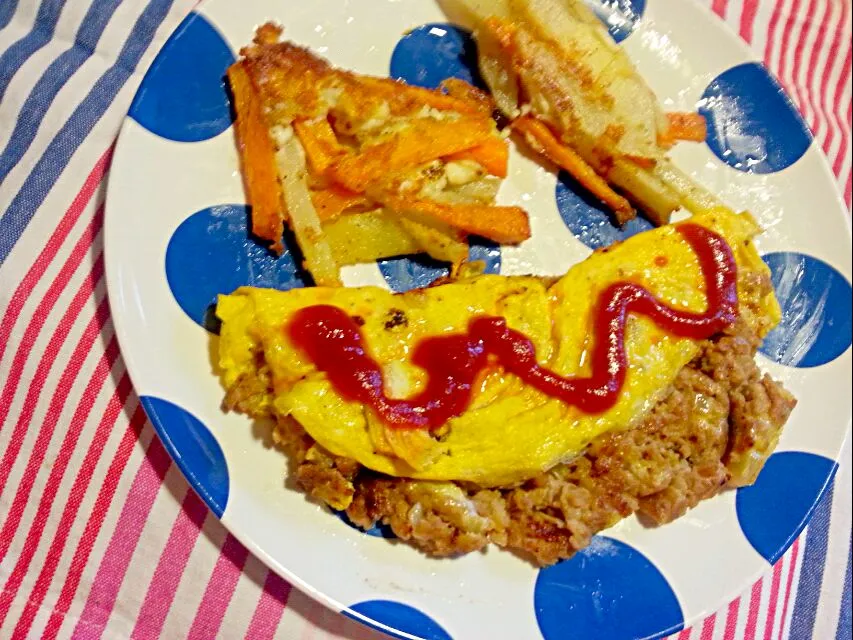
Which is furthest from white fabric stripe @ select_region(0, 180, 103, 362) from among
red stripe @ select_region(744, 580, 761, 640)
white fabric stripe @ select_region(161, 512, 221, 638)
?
red stripe @ select_region(744, 580, 761, 640)

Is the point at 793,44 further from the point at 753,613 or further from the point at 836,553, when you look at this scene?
the point at 753,613

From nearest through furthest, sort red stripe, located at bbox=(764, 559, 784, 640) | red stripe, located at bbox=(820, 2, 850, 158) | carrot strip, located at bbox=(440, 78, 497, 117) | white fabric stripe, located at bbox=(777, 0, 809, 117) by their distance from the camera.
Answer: carrot strip, located at bbox=(440, 78, 497, 117)
red stripe, located at bbox=(764, 559, 784, 640)
white fabric stripe, located at bbox=(777, 0, 809, 117)
red stripe, located at bbox=(820, 2, 850, 158)

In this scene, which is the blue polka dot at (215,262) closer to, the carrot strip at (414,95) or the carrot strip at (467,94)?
the carrot strip at (414,95)

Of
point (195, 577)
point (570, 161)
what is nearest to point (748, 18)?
point (570, 161)

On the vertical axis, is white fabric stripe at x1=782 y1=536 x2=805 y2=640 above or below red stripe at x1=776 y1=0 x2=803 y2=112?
below

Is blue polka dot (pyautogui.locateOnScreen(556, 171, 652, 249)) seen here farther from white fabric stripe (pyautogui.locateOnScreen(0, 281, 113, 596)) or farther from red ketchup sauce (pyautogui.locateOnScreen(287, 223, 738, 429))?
white fabric stripe (pyautogui.locateOnScreen(0, 281, 113, 596))

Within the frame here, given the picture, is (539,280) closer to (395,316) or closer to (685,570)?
(395,316)

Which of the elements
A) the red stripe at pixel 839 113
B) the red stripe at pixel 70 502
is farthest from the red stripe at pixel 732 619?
the red stripe at pixel 70 502
